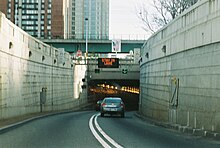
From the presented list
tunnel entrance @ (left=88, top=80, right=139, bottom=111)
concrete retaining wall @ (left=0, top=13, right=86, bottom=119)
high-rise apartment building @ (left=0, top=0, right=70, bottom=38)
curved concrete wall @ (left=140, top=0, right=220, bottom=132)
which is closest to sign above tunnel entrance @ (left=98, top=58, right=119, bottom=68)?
concrete retaining wall @ (left=0, top=13, right=86, bottom=119)

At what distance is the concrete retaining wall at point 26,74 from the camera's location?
2069 centimetres

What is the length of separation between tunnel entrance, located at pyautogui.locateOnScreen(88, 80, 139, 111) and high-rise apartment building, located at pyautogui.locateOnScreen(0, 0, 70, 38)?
119 feet

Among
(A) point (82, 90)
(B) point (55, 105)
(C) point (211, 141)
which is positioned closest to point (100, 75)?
(A) point (82, 90)

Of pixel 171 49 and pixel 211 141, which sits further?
pixel 171 49

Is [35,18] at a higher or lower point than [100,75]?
higher

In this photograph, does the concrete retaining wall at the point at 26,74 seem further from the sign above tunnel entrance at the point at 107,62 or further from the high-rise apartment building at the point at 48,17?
the high-rise apartment building at the point at 48,17

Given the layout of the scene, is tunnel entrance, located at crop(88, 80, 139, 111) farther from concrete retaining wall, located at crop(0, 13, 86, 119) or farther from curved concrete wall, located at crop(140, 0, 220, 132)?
curved concrete wall, located at crop(140, 0, 220, 132)

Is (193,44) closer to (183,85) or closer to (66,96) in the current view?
(183,85)

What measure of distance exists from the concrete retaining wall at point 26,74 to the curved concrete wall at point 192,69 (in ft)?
27.0

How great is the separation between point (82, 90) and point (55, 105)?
66.7ft

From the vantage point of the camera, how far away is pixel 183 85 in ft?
61.8

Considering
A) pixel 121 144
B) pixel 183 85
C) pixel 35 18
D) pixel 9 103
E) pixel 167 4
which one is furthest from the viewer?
pixel 35 18

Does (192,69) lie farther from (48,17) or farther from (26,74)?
(48,17)

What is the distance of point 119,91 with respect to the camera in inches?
3898
